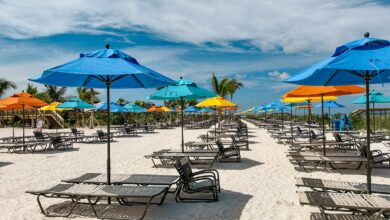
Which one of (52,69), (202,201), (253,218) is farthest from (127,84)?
(253,218)

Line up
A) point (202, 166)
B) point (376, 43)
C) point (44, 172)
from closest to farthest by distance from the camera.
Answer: point (376, 43) < point (44, 172) < point (202, 166)

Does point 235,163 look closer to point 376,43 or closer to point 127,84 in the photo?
point 127,84

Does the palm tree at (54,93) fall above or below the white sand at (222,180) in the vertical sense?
above

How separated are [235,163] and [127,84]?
4488 mm

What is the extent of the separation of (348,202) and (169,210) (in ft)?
8.96

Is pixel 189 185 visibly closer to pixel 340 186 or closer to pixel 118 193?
pixel 118 193

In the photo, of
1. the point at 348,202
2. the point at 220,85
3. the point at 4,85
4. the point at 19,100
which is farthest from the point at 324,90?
the point at 4,85

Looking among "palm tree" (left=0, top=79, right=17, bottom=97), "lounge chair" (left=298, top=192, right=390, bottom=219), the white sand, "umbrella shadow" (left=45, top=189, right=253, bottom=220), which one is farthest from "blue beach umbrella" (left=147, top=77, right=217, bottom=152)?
"palm tree" (left=0, top=79, right=17, bottom=97)

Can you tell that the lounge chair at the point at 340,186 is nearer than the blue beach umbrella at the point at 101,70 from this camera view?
No

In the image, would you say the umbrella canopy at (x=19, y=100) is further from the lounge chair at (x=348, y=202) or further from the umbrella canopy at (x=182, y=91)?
the lounge chair at (x=348, y=202)

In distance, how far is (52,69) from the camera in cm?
500

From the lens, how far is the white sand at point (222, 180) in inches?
216

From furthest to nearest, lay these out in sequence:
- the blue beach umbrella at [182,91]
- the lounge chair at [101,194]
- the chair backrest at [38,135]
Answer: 1. the chair backrest at [38,135]
2. the blue beach umbrella at [182,91]
3. the lounge chair at [101,194]

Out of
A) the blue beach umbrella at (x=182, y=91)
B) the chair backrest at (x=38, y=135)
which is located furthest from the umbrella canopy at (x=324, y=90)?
the chair backrest at (x=38, y=135)
